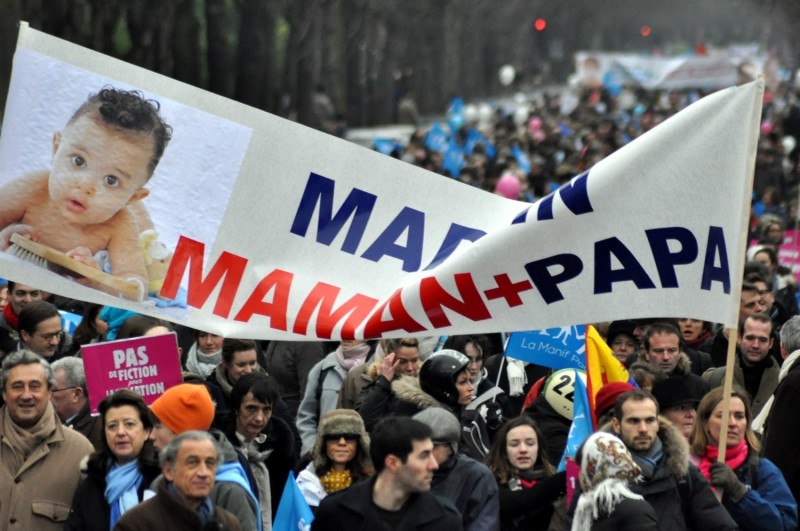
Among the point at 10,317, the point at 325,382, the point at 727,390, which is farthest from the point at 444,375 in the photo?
the point at 10,317

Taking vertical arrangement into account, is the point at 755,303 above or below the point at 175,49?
below

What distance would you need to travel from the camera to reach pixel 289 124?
8.32m

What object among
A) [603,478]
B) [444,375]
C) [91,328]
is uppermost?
[91,328]

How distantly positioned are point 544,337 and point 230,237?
9.05 ft

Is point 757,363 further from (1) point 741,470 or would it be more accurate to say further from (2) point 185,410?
(2) point 185,410

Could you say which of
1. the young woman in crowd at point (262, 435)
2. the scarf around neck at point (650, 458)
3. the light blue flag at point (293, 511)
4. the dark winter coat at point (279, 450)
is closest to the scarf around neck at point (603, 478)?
the scarf around neck at point (650, 458)

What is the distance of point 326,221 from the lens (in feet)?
27.6

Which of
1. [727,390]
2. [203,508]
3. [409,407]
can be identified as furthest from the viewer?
[409,407]

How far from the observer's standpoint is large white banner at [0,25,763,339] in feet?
25.7

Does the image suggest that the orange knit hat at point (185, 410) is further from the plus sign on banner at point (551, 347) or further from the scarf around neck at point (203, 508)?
the plus sign on banner at point (551, 347)

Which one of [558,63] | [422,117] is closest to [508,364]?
[422,117]

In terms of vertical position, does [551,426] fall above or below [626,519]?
above

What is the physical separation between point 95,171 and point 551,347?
3.23 m

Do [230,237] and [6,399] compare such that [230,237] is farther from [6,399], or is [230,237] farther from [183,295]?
[6,399]
